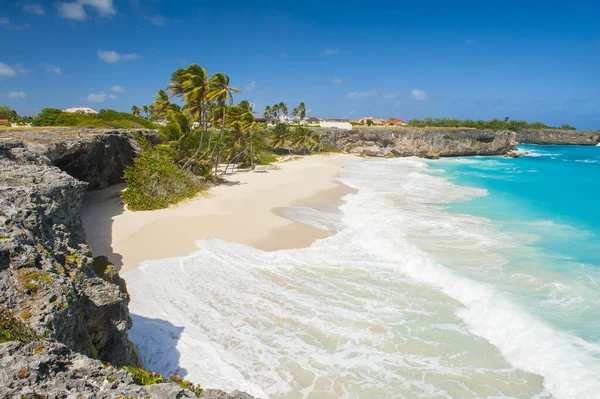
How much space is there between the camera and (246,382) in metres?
6.39

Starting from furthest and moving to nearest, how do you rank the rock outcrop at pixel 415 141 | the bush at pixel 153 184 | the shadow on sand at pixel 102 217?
the rock outcrop at pixel 415 141 < the bush at pixel 153 184 < the shadow on sand at pixel 102 217

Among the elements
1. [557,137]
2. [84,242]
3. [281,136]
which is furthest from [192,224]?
[557,137]

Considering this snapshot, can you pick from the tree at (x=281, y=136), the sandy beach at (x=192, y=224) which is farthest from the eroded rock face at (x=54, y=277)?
the tree at (x=281, y=136)

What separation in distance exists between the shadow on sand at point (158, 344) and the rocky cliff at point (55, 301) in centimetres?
70

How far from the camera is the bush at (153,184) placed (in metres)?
A: 17.5

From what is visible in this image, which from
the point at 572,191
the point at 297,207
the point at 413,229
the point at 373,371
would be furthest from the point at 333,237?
the point at 572,191

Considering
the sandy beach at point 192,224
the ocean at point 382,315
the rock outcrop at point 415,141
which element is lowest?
the ocean at point 382,315

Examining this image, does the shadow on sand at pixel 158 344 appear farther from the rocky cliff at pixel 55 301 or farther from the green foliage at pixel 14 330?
the green foliage at pixel 14 330

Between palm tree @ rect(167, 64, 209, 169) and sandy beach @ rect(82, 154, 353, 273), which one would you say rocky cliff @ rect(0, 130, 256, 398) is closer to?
sandy beach @ rect(82, 154, 353, 273)

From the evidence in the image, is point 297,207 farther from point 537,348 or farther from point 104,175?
point 537,348

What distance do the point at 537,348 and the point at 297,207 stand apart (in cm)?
1373

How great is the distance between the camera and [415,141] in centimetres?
6944

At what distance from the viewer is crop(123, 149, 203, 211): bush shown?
17453mm

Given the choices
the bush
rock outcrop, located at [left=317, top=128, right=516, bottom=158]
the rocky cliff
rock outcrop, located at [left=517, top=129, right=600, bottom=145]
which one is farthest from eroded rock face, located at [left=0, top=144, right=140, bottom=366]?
rock outcrop, located at [left=517, top=129, right=600, bottom=145]
